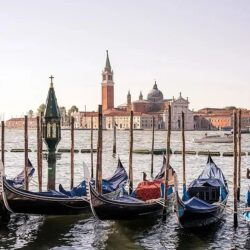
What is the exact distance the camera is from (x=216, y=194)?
41.5ft

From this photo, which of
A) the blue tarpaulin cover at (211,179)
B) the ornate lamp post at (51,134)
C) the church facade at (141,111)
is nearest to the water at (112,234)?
the blue tarpaulin cover at (211,179)

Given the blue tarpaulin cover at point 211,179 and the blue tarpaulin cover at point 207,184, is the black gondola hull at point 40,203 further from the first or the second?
the blue tarpaulin cover at point 211,179

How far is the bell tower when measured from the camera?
366ft

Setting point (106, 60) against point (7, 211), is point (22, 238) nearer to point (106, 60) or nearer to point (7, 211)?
point (7, 211)

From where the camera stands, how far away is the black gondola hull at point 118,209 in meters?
10.4

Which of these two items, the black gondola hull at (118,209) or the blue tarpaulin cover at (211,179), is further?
the blue tarpaulin cover at (211,179)

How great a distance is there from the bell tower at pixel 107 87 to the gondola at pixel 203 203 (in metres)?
97.6

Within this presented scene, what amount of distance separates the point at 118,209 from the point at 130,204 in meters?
0.43

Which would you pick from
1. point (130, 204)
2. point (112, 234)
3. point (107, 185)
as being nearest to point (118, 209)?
point (130, 204)

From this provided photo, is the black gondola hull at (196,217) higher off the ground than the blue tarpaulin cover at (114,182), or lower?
lower

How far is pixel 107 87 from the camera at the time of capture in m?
111

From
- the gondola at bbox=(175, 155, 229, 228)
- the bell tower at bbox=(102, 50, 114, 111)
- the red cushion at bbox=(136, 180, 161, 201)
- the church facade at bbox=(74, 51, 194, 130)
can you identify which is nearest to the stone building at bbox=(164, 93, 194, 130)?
the church facade at bbox=(74, 51, 194, 130)

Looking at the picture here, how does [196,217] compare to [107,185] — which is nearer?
[196,217]

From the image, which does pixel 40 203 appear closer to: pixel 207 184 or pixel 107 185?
pixel 107 185
